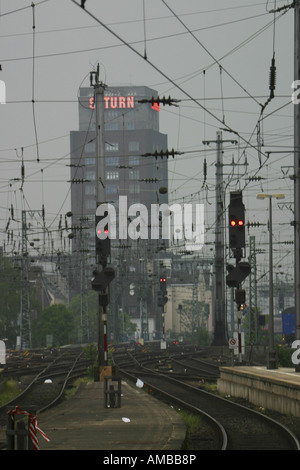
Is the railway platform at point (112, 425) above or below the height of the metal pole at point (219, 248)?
below

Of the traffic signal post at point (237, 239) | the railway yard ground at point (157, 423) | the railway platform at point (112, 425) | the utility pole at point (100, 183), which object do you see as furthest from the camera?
the utility pole at point (100, 183)

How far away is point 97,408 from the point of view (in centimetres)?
2745

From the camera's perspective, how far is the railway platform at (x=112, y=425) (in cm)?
1844

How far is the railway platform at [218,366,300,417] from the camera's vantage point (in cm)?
2503

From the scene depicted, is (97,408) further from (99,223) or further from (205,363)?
(205,363)

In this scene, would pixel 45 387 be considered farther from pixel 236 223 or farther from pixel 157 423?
pixel 157 423

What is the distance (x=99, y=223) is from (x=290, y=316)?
6819 centimetres

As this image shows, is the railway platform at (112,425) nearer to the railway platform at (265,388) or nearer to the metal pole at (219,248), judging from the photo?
the railway platform at (265,388)

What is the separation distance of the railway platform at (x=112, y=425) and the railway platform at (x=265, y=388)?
3.01 metres

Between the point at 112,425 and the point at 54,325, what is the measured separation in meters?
86.9

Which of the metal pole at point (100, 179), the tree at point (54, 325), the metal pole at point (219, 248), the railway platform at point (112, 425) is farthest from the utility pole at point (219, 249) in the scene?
the tree at point (54, 325)

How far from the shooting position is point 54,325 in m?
108
